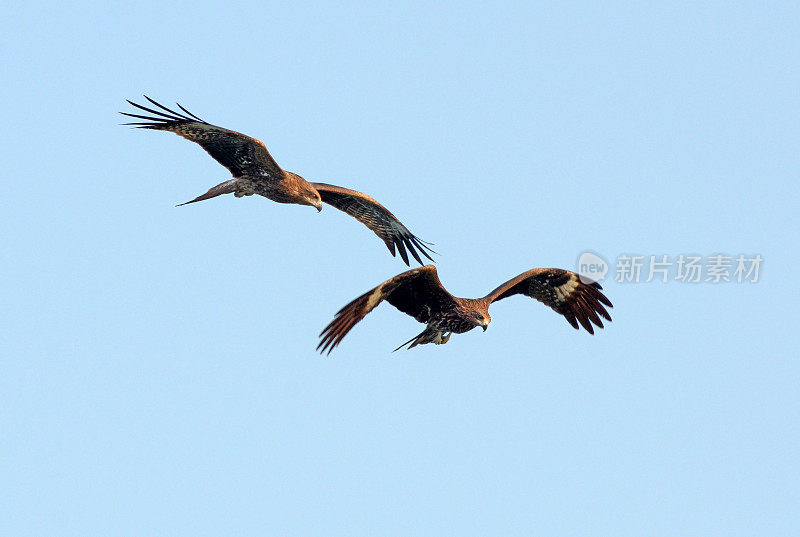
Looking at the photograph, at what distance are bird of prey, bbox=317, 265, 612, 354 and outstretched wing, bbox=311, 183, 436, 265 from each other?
2306 mm

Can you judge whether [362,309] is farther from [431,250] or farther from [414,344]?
[431,250]

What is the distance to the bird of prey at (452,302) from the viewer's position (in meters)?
13.1

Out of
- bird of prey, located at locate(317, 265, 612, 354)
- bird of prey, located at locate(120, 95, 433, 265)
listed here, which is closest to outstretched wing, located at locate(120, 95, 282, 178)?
bird of prey, located at locate(120, 95, 433, 265)

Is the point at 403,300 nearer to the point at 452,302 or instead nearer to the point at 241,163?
the point at 452,302

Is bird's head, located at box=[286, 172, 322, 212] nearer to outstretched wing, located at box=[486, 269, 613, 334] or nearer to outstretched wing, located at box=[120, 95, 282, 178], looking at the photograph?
outstretched wing, located at box=[120, 95, 282, 178]

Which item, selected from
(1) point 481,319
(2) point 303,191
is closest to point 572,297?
(1) point 481,319

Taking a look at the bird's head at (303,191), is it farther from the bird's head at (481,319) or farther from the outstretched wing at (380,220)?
the bird's head at (481,319)

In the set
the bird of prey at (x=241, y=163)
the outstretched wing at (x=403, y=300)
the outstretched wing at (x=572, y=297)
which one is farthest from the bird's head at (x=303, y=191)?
the outstretched wing at (x=572, y=297)

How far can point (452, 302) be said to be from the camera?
563 inches

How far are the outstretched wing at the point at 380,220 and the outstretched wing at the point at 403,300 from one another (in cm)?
323

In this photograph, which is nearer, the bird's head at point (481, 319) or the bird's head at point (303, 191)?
the bird's head at point (481, 319)

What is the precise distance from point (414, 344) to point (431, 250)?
11.4 ft

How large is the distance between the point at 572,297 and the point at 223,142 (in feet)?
16.9

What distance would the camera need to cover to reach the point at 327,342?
41.5ft
